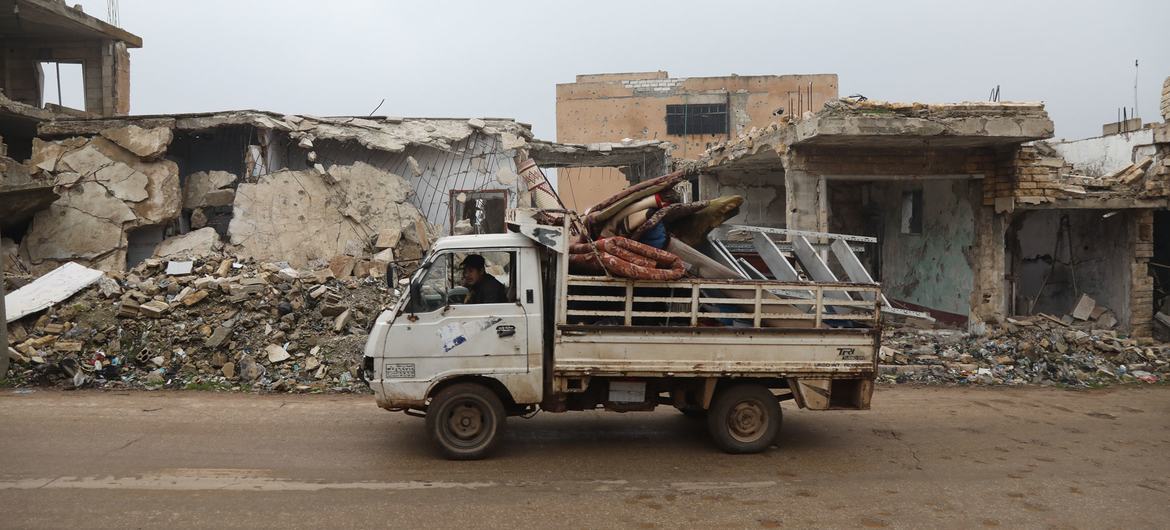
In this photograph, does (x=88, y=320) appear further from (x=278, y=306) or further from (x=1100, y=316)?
(x=1100, y=316)

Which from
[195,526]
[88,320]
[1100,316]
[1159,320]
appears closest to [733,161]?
[1100,316]

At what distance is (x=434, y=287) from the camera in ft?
19.9

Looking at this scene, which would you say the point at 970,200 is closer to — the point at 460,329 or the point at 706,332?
the point at 706,332

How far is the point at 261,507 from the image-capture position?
4891 mm

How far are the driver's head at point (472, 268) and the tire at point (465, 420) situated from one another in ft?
2.76

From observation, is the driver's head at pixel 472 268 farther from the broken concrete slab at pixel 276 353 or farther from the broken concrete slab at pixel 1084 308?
the broken concrete slab at pixel 1084 308

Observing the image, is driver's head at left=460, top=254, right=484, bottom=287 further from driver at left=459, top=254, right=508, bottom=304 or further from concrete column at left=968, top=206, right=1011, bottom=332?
concrete column at left=968, top=206, right=1011, bottom=332

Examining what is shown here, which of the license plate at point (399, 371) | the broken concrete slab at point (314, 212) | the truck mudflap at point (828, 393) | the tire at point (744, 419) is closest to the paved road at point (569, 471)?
the tire at point (744, 419)

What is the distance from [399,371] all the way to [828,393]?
11.5ft

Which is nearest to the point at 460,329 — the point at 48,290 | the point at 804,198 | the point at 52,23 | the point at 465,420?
the point at 465,420

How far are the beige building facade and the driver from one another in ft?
68.8

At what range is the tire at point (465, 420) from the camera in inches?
236

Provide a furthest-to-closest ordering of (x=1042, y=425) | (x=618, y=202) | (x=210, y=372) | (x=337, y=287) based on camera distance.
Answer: (x=337, y=287)
(x=210, y=372)
(x=1042, y=425)
(x=618, y=202)

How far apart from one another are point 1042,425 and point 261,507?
7.47 metres
